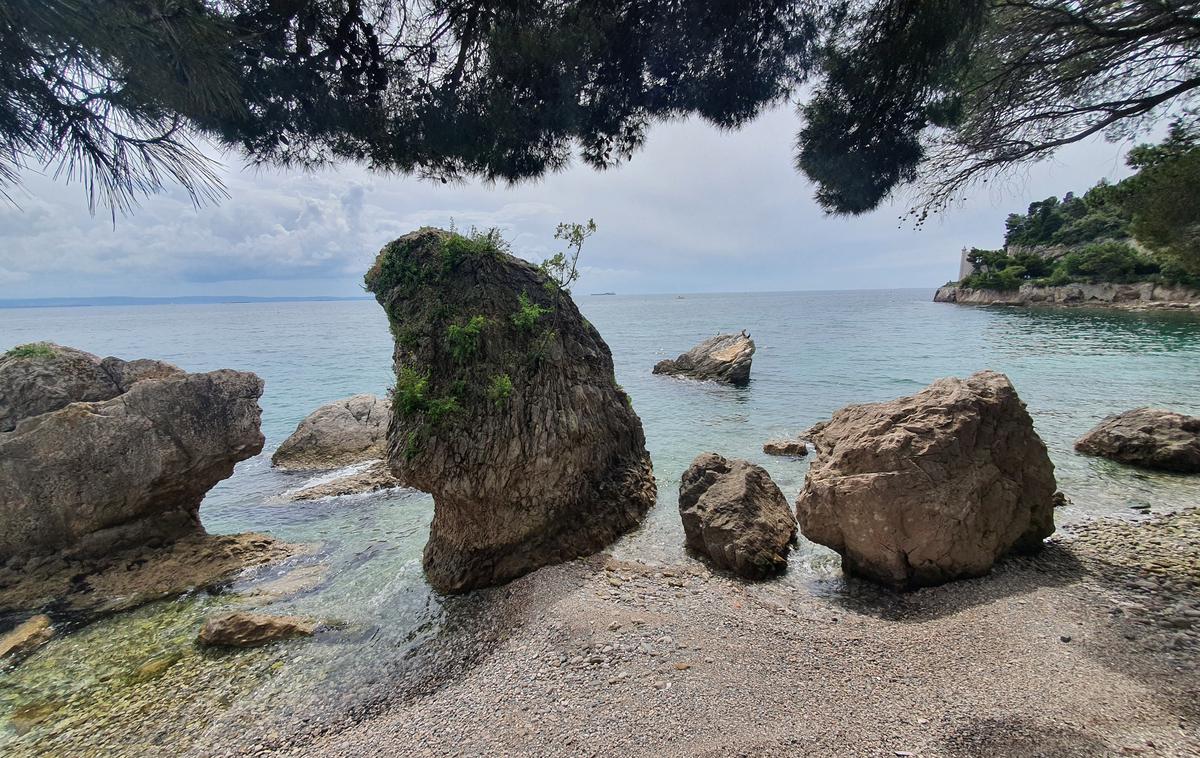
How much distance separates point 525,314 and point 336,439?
379 inches

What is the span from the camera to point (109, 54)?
321 cm

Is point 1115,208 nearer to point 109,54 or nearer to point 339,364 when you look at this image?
point 109,54

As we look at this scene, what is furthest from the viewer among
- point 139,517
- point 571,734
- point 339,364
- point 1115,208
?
point 339,364

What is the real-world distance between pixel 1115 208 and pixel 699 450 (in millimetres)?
9864

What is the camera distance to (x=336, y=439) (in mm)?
15211

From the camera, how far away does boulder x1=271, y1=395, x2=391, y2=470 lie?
48.3 feet

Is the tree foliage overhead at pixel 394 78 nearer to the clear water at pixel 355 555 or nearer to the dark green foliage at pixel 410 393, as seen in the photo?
the dark green foliage at pixel 410 393

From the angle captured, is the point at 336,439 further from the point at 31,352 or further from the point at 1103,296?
the point at 1103,296

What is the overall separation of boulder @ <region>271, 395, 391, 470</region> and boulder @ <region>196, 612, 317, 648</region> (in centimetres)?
817

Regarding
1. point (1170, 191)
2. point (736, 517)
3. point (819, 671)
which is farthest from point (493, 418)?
point (1170, 191)

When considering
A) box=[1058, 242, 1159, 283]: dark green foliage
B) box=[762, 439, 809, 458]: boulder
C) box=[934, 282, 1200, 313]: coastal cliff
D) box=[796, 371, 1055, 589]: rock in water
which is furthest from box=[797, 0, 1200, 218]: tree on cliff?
box=[1058, 242, 1159, 283]: dark green foliage

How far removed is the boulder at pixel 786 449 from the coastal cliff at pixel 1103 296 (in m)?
62.6

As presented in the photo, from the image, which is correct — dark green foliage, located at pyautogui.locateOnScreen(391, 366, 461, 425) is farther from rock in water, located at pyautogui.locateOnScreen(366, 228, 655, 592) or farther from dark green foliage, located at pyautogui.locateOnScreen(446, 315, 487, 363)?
dark green foliage, located at pyautogui.locateOnScreen(446, 315, 487, 363)

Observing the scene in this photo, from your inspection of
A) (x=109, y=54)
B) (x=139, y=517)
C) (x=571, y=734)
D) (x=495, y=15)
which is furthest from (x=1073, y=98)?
(x=139, y=517)
